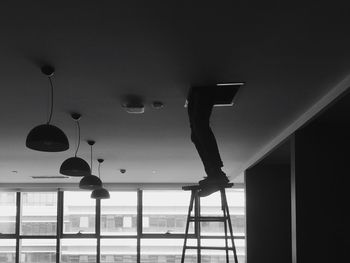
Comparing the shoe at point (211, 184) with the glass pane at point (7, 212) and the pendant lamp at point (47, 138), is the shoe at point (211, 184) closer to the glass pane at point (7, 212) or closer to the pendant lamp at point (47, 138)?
the pendant lamp at point (47, 138)

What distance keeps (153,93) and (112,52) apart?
3.39 feet

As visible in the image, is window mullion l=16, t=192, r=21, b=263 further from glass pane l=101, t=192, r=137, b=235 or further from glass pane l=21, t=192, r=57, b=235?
glass pane l=101, t=192, r=137, b=235

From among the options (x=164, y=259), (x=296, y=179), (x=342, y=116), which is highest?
(x=342, y=116)

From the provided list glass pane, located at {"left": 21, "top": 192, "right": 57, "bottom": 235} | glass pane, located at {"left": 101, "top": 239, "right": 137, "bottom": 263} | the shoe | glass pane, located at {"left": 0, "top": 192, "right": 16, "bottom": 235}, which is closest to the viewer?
the shoe

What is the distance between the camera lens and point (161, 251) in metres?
12.1

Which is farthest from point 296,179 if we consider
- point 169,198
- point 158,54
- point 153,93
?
point 169,198

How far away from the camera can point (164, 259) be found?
12.1 m

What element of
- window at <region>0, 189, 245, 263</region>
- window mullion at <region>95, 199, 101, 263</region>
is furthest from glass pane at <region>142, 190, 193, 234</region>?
window mullion at <region>95, 199, 101, 263</region>

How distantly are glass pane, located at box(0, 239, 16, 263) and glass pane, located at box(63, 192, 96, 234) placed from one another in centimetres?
136

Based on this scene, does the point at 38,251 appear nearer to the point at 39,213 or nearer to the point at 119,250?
the point at 39,213

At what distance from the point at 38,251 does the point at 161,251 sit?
303 cm

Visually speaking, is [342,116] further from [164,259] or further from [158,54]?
[164,259]

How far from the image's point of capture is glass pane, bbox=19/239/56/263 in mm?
12134

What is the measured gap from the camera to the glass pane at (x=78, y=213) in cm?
1222
